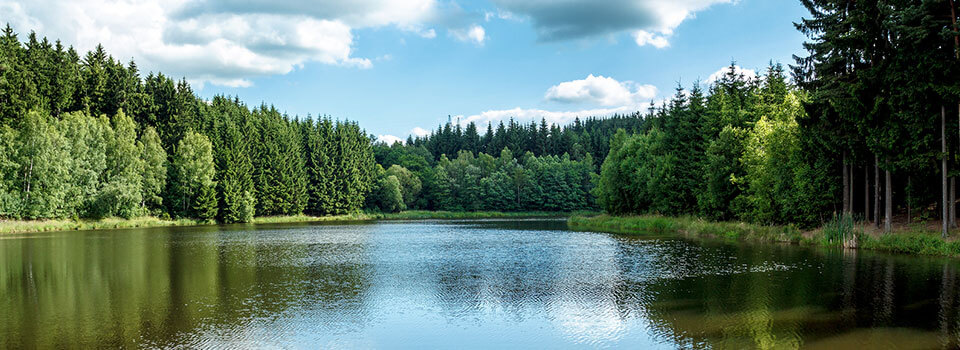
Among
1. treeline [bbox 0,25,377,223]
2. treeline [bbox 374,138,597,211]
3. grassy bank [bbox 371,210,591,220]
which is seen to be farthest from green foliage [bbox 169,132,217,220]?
treeline [bbox 374,138,597,211]

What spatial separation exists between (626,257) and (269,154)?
66113mm

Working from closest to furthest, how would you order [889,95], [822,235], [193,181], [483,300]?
1. [483,300]
2. [889,95]
3. [822,235]
4. [193,181]

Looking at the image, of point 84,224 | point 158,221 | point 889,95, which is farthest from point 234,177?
point 889,95

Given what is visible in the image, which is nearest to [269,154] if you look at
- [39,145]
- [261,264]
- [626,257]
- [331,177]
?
[331,177]

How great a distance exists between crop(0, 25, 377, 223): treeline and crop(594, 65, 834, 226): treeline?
46467mm

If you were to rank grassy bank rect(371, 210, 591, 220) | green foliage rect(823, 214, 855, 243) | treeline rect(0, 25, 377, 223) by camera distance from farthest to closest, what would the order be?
1. grassy bank rect(371, 210, 591, 220)
2. treeline rect(0, 25, 377, 223)
3. green foliage rect(823, 214, 855, 243)

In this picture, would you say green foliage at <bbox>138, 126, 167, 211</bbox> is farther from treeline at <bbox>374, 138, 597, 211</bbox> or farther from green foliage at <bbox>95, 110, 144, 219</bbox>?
treeline at <bbox>374, 138, 597, 211</bbox>

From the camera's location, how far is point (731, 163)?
43.4 m

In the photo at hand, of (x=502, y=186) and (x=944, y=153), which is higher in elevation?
(x=944, y=153)

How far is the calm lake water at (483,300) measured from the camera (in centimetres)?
1202

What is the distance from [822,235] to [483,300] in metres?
23.7

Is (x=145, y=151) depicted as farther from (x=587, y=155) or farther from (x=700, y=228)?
(x=587, y=155)

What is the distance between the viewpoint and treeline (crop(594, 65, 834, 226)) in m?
34.5

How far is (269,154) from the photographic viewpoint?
82.1 meters
